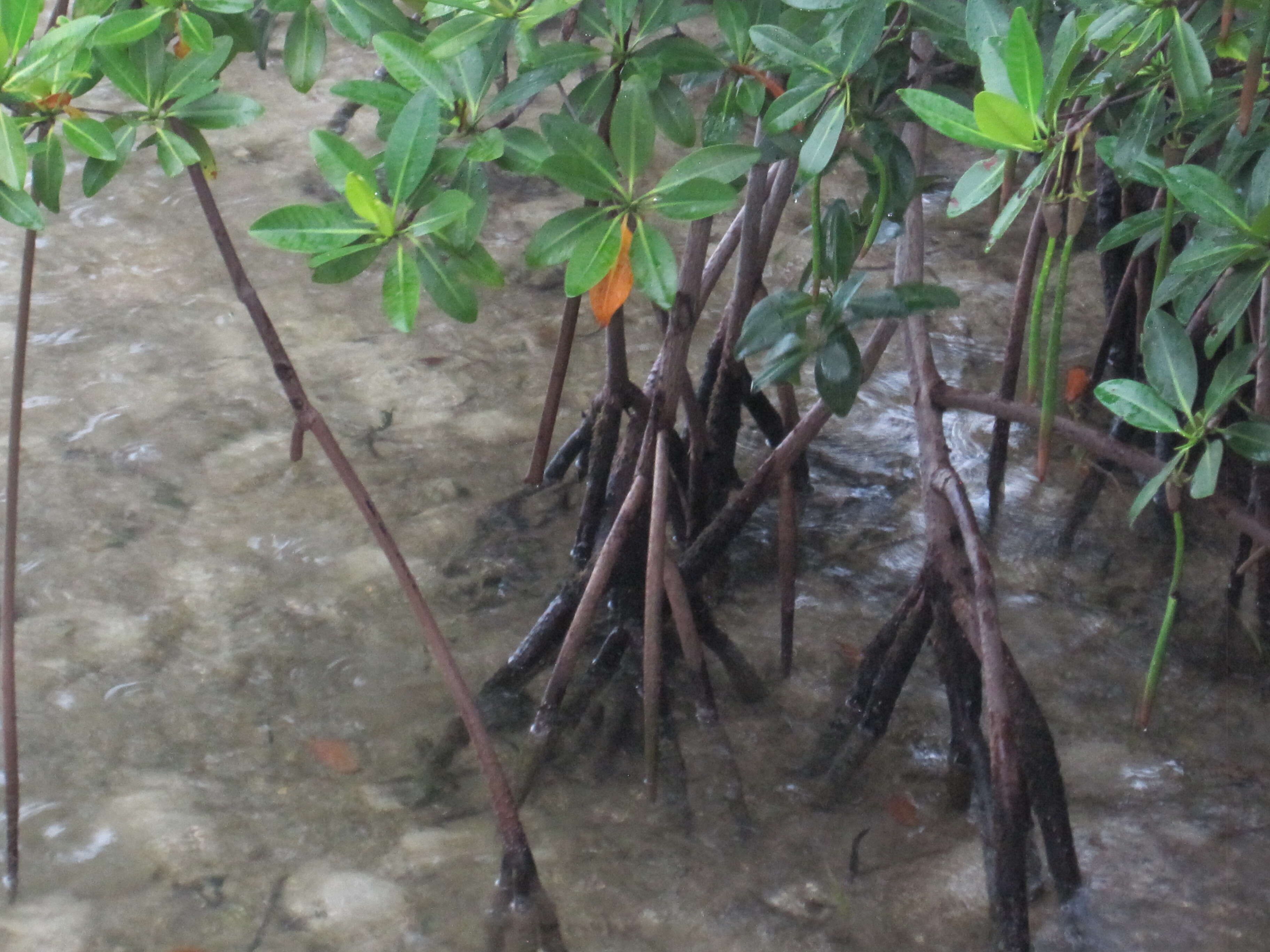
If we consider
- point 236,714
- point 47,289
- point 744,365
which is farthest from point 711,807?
point 47,289

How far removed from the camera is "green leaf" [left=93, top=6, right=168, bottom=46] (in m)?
1.28

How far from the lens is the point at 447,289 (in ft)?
4.52

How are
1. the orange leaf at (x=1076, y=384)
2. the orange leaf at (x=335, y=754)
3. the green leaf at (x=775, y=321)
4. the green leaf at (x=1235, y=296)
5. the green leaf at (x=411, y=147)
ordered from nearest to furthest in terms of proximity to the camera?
the green leaf at (x=411, y=147) → the green leaf at (x=1235, y=296) → the green leaf at (x=775, y=321) → the orange leaf at (x=335, y=754) → the orange leaf at (x=1076, y=384)

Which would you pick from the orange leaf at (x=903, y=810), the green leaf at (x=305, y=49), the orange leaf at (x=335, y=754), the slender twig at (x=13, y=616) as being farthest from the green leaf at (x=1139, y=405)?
the slender twig at (x=13, y=616)

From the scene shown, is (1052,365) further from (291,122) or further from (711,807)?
(291,122)

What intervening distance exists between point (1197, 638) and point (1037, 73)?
1.69 m

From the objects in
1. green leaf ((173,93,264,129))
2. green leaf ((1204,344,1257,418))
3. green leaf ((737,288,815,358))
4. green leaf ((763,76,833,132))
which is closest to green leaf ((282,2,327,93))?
green leaf ((173,93,264,129))

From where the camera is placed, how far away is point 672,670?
244 centimetres

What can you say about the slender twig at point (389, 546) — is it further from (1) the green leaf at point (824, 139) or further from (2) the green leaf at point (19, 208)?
(1) the green leaf at point (824, 139)

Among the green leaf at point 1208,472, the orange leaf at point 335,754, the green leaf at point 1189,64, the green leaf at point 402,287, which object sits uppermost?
the green leaf at point 1189,64

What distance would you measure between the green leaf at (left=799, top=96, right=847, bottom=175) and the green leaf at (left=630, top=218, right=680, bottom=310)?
0.74 ft

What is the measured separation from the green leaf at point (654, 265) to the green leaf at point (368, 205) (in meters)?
0.26

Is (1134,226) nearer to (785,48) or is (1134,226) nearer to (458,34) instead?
(785,48)

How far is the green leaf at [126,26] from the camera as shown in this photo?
4.19 feet
